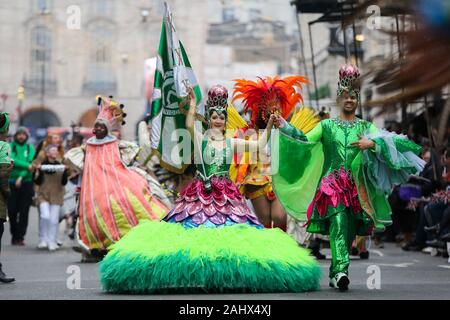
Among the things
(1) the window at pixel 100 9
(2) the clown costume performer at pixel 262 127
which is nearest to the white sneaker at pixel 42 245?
(2) the clown costume performer at pixel 262 127

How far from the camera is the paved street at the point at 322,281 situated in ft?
21.5

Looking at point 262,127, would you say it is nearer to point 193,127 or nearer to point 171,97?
point 171,97

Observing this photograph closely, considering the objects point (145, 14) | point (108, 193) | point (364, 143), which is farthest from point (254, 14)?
point (364, 143)

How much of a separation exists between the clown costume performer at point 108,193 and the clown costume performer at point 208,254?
4065 millimetres

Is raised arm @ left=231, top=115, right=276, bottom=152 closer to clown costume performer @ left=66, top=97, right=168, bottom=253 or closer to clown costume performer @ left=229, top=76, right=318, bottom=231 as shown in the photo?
clown costume performer @ left=229, top=76, right=318, bottom=231

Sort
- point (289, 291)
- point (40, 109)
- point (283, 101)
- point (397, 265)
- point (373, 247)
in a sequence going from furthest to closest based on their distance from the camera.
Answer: point (40, 109), point (373, 247), point (397, 265), point (283, 101), point (289, 291)

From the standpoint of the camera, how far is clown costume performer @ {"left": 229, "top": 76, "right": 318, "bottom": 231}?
8.49 meters

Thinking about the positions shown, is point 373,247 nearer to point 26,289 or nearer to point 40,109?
point 26,289

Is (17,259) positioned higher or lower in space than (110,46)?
lower

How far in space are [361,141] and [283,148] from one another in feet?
2.29

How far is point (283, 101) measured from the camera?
9.06 m

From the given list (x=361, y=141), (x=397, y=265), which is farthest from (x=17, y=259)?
(x=361, y=141)

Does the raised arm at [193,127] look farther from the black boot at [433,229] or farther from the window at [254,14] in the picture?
→ the window at [254,14]


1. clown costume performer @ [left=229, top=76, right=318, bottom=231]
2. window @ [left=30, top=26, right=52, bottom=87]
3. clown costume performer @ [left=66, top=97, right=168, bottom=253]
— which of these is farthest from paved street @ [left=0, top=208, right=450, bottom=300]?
window @ [left=30, top=26, right=52, bottom=87]
